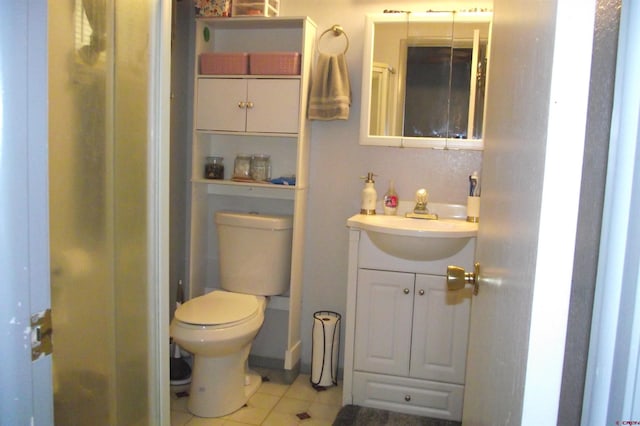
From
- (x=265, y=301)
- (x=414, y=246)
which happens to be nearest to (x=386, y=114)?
(x=414, y=246)

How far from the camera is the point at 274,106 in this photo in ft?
8.31

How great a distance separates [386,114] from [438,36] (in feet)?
1.53

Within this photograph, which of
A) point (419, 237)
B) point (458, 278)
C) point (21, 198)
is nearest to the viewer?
point (21, 198)

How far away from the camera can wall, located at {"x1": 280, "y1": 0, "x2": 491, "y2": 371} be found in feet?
8.23

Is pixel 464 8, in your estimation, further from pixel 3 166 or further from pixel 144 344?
pixel 3 166

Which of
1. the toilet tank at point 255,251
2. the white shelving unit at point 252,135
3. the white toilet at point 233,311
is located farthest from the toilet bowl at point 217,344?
the white shelving unit at point 252,135

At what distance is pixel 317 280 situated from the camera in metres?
2.75

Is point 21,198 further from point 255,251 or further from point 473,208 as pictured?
point 473,208

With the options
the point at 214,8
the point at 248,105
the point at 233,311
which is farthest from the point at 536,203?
the point at 214,8

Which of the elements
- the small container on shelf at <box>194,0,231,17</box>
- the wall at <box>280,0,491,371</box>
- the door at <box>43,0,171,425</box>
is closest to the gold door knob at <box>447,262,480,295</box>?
the door at <box>43,0,171,425</box>

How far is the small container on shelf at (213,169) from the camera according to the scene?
8.99ft

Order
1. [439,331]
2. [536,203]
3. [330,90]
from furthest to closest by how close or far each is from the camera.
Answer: [330,90] → [439,331] → [536,203]

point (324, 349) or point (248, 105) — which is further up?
point (248, 105)

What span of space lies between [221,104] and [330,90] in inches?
23.8
